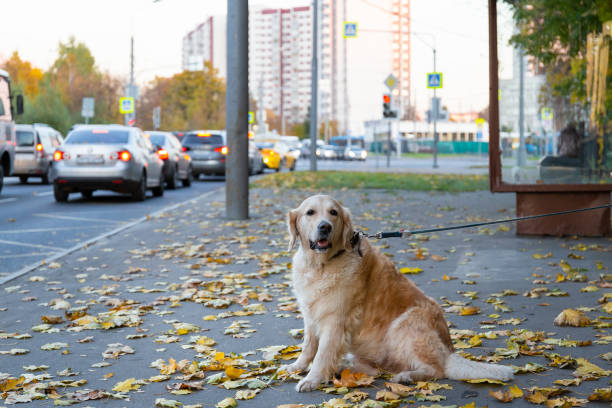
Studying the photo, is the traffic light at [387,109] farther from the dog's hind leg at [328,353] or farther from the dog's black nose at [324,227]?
the dog's hind leg at [328,353]

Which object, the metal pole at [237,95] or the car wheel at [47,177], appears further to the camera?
the car wheel at [47,177]

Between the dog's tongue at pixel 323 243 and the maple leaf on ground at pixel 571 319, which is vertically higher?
the dog's tongue at pixel 323 243

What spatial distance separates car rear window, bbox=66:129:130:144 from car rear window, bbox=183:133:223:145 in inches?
399

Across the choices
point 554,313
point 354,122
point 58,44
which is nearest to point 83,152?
point 554,313

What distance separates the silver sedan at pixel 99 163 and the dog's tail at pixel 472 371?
14.5 meters

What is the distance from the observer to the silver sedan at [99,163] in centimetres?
1791

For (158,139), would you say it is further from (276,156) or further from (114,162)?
(276,156)

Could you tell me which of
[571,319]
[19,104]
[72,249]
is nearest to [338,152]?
[19,104]

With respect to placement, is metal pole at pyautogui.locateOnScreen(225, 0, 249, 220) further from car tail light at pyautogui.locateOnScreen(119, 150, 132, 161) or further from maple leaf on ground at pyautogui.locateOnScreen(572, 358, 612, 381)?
maple leaf on ground at pyautogui.locateOnScreen(572, 358, 612, 381)

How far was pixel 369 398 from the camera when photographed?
4297 mm

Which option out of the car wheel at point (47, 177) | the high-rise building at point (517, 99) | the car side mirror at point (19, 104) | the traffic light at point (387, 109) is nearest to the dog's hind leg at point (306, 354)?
the high-rise building at point (517, 99)

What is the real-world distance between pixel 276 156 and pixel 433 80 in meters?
8.30

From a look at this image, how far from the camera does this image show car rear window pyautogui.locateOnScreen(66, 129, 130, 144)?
730 inches

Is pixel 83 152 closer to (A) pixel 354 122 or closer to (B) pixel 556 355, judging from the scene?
(B) pixel 556 355
